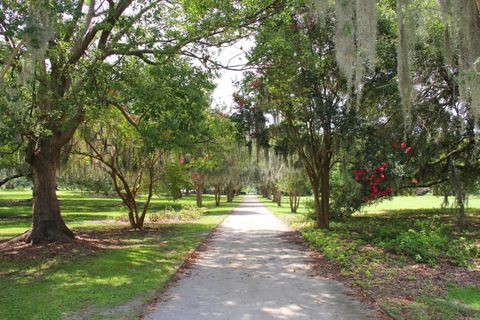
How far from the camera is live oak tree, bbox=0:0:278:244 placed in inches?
314

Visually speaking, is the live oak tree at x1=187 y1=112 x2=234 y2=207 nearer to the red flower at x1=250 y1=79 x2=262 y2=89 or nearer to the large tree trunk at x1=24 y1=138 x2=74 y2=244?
the red flower at x1=250 y1=79 x2=262 y2=89

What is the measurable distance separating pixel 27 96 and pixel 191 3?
4.14 m

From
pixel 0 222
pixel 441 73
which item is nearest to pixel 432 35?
pixel 441 73

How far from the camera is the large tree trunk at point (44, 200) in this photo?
34.8ft

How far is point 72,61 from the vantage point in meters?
9.05

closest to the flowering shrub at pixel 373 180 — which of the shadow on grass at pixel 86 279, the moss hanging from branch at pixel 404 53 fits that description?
the moss hanging from branch at pixel 404 53

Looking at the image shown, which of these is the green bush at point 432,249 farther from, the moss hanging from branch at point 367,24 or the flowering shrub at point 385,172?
the moss hanging from branch at point 367,24

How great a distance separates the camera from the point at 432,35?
10.2 meters

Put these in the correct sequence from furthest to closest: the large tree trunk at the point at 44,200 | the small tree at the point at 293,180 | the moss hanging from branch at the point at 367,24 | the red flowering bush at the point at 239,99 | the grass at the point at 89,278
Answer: the small tree at the point at 293,180 → the red flowering bush at the point at 239,99 → the large tree trunk at the point at 44,200 → the moss hanging from branch at the point at 367,24 → the grass at the point at 89,278

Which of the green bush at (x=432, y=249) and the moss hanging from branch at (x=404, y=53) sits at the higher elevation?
the moss hanging from branch at (x=404, y=53)

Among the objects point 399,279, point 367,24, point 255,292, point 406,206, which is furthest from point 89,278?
point 406,206

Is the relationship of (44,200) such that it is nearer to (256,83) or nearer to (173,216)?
(256,83)

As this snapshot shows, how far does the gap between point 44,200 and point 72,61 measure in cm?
393

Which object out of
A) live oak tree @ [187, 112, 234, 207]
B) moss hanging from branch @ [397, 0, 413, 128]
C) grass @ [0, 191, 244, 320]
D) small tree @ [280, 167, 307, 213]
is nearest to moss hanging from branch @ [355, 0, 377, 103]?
moss hanging from branch @ [397, 0, 413, 128]
